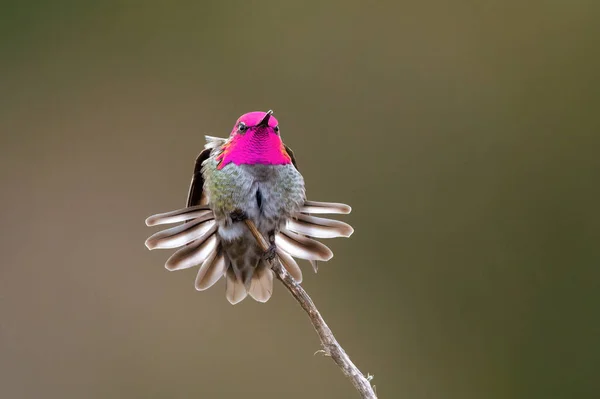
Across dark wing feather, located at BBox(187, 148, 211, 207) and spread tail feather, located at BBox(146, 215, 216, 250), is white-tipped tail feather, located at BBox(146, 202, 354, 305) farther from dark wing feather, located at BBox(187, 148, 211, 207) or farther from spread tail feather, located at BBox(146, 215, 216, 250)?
dark wing feather, located at BBox(187, 148, 211, 207)

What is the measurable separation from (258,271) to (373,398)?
52 cm

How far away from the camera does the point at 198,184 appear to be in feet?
3.97

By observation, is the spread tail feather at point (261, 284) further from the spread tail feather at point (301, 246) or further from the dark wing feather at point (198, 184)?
the dark wing feather at point (198, 184)

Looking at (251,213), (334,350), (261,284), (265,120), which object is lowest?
(334,350)

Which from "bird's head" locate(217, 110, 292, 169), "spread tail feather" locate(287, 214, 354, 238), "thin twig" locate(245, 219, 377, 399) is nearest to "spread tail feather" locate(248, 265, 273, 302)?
"spread tail feather" locate(287, 214, 354, 238)

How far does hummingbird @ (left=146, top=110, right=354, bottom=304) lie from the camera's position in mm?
1063

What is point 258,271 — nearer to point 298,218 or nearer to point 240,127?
point 298,218

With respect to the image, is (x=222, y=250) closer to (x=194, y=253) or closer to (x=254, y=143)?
(x=194, y=253)

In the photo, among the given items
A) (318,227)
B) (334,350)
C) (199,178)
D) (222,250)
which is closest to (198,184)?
(199,178)

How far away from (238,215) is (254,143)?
130 millimetres

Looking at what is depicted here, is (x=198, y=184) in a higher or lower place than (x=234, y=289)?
higher

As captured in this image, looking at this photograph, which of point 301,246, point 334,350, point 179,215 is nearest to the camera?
point 334,350

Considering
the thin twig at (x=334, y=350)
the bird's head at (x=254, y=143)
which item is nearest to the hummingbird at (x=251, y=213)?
the bird's head at (x=254, y=143)

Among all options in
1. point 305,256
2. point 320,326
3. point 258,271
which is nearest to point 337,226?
point 305,256
